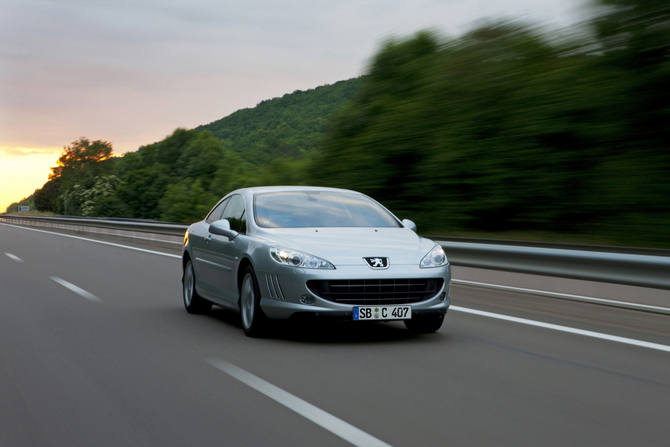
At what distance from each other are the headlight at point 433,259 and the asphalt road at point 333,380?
2.33 feet

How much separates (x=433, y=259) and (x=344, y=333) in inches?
47.4

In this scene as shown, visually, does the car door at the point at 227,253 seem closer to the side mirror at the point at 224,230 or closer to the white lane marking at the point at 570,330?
the side mirror at the point at 224,230

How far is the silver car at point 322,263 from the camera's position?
7121mm

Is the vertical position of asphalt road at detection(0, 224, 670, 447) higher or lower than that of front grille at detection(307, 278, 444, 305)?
lower

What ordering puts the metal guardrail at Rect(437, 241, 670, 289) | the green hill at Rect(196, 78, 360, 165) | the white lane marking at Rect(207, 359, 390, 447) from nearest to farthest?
the white lane marking at Rect(207, 359, 390, 447) < the metal guardrail at Rect(437, 241, 670, 289) < the green hill at Rect(196, 78, 360, 165)

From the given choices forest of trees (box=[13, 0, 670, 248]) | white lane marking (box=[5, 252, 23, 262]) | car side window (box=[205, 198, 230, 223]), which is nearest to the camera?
car side window (box=[205, 198, 230, 223])

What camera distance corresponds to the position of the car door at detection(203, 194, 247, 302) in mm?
8188

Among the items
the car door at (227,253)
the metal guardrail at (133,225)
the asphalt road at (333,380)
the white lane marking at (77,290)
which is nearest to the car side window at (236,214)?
the car door at (227,253)

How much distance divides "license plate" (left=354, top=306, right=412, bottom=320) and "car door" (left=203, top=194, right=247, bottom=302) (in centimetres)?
152

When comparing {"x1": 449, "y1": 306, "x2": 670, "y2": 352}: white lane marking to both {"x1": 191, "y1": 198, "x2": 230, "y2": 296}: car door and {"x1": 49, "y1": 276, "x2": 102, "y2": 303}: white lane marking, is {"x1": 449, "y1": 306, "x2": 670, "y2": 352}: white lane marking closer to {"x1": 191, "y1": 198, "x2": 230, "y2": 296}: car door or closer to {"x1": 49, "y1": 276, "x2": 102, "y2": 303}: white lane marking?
{"x1": 191, "y1": 198, "x2": 230, "y2": 296}: car door

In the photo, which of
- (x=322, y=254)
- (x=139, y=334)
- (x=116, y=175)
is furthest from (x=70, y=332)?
(x=116, y=175)

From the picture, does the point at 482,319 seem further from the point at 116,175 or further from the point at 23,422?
the point at 116,175

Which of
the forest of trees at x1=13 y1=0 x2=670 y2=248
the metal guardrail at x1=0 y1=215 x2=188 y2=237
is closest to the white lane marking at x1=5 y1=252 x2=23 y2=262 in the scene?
the metal guardrail at x1=0 y1=215 x2=188 y2=237

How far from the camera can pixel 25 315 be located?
9391 millimetres
